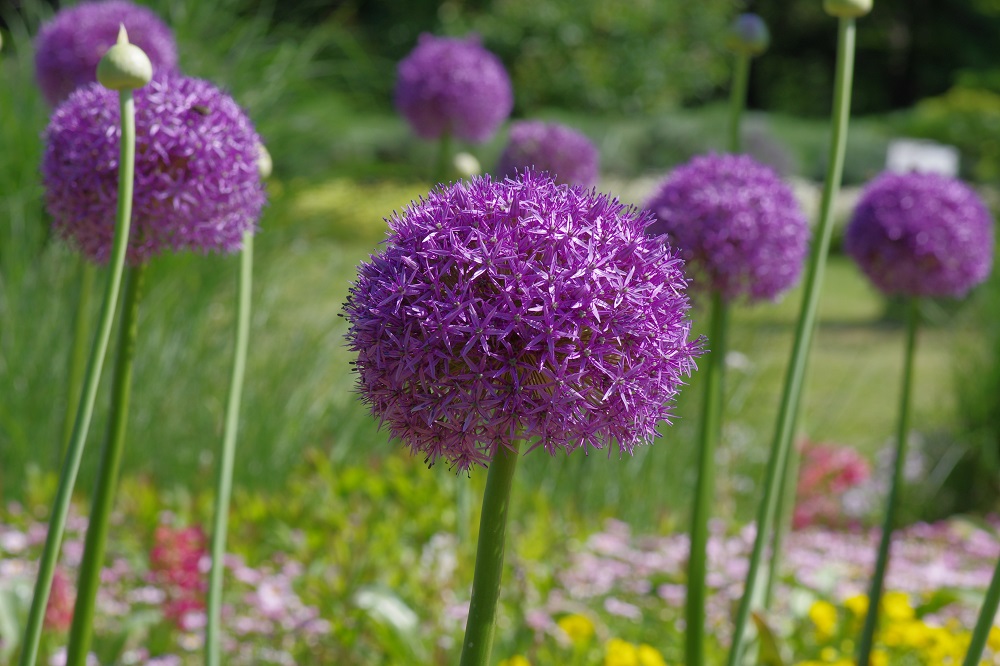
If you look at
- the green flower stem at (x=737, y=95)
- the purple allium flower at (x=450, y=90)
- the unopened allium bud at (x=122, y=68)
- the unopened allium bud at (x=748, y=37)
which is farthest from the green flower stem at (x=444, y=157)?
the unopened allium bud at (x=122, y=68)

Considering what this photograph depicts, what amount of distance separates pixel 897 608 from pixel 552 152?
2.05m

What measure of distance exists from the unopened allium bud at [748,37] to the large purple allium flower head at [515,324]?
3.63 ft

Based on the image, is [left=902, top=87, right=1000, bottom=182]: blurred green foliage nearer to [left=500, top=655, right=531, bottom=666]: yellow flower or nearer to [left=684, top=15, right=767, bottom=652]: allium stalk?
[left=684, top=15, right=767, bottom=652]: allium stalk

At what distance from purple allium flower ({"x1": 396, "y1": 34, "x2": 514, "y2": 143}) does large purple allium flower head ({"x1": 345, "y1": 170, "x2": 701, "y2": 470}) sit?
326 centimetres

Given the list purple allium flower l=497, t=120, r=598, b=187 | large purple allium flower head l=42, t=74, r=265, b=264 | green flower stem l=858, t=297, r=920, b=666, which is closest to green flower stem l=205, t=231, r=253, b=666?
large purple allium flower head l=42, t=74, r=265, b=264

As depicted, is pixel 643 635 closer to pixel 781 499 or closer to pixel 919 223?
pixel 781 499

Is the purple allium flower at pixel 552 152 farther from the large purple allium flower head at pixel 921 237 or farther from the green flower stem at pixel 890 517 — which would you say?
the green flower stem at pixel 890 517

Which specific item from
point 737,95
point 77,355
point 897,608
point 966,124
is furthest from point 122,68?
point 966,124

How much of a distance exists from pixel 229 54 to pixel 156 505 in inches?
125

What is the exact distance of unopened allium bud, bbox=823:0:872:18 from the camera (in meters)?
1.79

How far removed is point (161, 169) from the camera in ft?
6.03

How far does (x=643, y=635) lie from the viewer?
3.17 metres

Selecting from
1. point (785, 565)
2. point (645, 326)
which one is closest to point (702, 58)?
point (785, 565)

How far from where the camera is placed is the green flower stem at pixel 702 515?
2.16 m
